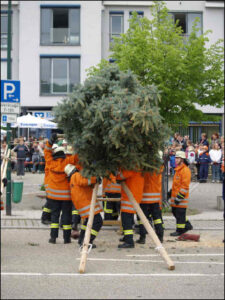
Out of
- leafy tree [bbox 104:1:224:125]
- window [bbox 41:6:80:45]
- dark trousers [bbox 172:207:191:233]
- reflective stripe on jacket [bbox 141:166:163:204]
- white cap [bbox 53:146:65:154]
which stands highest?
window [bbox 41:6:80:45]

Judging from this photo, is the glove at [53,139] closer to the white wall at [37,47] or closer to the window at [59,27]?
the white wall at [37,47]

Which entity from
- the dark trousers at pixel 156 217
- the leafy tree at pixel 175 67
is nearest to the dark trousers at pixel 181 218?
the dark trousers at pixel 156 217

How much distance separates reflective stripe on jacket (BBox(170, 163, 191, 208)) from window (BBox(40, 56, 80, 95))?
72.0 feet

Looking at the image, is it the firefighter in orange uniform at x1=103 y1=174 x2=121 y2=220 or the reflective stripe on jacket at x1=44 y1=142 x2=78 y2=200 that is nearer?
the reflective stripe on jacket at x1=44 y1=142 x2=78 y2=200

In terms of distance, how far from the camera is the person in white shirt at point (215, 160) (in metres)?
19.4

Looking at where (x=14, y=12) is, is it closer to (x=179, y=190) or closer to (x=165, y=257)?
(x=179, y=190)

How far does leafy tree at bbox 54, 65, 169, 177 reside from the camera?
6.42 m

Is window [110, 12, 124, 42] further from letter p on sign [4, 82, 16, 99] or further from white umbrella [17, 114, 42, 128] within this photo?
letter p on sign [4, 82, 16, 99]

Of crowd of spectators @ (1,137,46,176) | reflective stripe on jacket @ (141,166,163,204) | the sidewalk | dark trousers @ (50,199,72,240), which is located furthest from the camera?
crowd of spectators @ (1,137,46,176)

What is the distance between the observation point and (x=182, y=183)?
9.41 metres

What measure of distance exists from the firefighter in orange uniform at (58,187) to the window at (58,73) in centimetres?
2243

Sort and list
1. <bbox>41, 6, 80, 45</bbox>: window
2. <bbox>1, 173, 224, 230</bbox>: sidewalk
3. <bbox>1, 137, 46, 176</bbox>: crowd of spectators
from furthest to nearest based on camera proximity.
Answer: <bbox>41, 6, 80, 45</bbox>: window → <bbox>1, 137, 46, 176</bbox>: crowd of spectators → <bbox>1, 173, 224, 230</bbox>: sidewalk

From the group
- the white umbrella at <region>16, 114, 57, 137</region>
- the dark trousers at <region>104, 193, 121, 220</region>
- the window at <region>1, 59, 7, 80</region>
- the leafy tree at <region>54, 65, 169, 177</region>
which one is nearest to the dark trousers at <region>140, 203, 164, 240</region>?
the dark trousers at <region>104, 193, 121, 220</region>

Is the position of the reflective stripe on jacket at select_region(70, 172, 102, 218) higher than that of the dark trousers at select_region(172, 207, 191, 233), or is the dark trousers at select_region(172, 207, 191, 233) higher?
the reflective stripe on jacket at select_region(70, 172, 102, 218)
